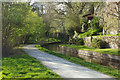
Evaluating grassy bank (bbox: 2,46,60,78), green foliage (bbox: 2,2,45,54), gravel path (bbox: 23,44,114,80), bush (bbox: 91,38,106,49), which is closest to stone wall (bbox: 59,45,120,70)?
bush (bbox: 91,38,106,49)

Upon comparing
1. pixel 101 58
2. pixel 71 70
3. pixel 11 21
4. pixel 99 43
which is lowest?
pixel 101 58

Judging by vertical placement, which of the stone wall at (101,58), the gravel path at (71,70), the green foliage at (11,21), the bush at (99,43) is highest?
the green foliage at (11,21)

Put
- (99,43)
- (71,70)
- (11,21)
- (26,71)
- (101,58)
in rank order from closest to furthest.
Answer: (26,71), (71,70), (11,21), (101,58), (99,43)

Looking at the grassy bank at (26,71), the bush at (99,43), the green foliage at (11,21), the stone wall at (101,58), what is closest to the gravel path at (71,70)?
the grassy bank at (26,71)

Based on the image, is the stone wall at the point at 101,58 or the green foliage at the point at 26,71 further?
the stone wall at the point at 101,58

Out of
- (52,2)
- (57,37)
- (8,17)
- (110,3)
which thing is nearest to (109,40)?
(110,3)

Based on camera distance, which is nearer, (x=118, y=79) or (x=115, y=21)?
(x=118, y=79)

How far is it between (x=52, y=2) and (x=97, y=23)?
16048 mm

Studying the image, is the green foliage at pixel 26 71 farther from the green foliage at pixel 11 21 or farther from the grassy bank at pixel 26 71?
the green foliage at pixel 11 21

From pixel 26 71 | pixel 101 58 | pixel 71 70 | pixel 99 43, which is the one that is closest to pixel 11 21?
pixel 26 71

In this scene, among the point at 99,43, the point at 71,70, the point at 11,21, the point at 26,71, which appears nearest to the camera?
the point at 26,71

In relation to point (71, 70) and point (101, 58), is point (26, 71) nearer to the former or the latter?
point (71, 70)

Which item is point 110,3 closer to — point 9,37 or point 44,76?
point 9,37

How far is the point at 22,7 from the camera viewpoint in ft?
39.8
